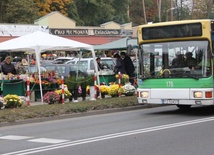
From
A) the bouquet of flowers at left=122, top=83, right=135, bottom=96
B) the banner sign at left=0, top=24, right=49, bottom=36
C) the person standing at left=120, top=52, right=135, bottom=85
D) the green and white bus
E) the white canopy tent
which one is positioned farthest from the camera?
the banner sign at left=0, top=24, right=49, bottom=36

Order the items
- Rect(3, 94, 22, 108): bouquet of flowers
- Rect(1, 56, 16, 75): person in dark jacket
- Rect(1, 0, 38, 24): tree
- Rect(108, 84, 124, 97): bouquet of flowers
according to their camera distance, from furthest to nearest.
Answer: Rect(1, 0, 38, 24): tree < Rect(1, 56, 16, 75): person in dark jacket < Rect(108, 84, 124, 97): bouquet of flowers < Rect(3, 94, 22, 108): bouquet of flowers

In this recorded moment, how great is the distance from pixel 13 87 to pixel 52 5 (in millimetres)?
52407

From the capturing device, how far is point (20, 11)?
187ft

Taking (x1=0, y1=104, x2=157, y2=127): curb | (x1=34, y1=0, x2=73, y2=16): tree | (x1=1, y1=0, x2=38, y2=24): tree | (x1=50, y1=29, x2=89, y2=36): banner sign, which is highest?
(x1=34, y1=0, x2=73, y2=16): tree

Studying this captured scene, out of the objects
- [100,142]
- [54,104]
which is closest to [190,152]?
[100,142]

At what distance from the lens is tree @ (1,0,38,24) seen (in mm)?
56500

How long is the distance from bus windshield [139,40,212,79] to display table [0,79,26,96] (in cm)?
588

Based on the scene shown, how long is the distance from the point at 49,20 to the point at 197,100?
127ft

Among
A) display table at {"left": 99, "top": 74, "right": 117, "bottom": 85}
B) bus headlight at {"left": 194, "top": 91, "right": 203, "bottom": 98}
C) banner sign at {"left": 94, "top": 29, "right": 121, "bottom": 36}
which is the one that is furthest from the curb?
banner sign at {"left": 94, "top": 29, "right": 121, "bottom": 36}

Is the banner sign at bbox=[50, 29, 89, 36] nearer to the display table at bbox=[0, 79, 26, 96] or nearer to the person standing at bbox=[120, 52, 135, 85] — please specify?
the person standing at bbox=[120, 52, 135, 85]

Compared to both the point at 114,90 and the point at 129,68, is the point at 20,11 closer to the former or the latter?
the point at 129,68

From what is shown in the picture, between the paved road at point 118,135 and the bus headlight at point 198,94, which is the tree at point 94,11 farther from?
the bus headlight at point 198,94

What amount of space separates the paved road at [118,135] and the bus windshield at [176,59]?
4.30 feet

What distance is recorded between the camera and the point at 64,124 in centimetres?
1320
